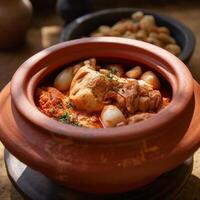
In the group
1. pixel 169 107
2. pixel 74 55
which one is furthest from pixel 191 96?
pixel 74 55

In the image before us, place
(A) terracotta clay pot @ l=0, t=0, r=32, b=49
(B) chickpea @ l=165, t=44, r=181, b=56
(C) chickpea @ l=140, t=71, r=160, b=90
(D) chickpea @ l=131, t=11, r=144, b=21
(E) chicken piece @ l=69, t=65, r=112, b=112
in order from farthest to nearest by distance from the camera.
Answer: (A) terracotta clay pot @ l=0, t=0, r=32, b=49, (D) chickpea @ l=131, t=11, r=144, b=21, (B) chickpea @ l=165, t=44, r=181, b=56, (C) chickpea @ l=140, t=71, r=160, b=90, (E) chicken piece @ l=69, t=65, r=112, b=112

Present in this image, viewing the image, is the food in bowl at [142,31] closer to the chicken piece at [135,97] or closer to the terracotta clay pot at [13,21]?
the terracotta clay pot at [13,21]

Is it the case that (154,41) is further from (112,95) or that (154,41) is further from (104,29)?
(112,95)

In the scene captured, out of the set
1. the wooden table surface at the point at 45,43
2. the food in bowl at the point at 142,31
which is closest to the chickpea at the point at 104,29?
the food in bowl at the point at 142,31

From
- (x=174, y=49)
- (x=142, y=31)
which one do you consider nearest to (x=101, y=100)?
(x=174, y=49)

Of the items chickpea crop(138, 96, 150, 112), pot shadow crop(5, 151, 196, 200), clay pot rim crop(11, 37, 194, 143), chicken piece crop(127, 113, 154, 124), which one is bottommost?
pot shadow crop(5, 151, 196, 200)

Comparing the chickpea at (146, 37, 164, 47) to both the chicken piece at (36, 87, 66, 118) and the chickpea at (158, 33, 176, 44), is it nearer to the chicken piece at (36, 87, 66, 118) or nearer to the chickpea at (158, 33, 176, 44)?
the chickpea at (158, 33, 176, 44)

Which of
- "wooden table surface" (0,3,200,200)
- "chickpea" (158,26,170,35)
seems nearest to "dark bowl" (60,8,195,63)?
"chickpea" (158,26,170,35)
